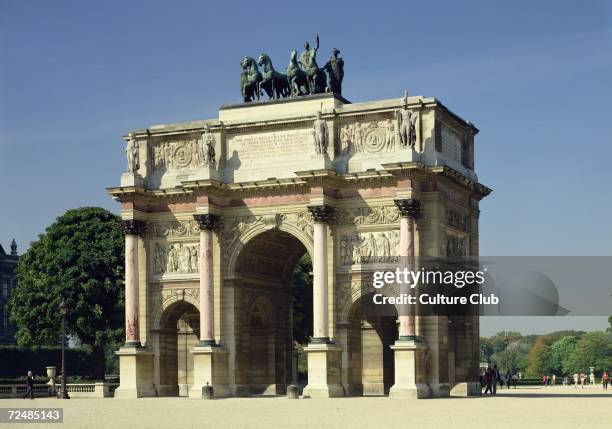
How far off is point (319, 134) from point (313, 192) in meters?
2.28

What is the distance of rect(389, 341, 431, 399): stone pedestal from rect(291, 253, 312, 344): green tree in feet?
81.2

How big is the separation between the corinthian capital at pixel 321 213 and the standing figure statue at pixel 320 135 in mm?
2149

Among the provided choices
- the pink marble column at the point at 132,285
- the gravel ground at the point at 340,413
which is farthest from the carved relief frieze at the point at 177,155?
the gravel ground at the point at 340,413

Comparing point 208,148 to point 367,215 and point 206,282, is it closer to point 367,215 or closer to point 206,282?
point 206,282

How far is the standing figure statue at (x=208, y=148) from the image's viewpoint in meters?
53.1

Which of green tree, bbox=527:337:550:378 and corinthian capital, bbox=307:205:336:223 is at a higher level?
corinthian capital, bbox=307:205:336:223

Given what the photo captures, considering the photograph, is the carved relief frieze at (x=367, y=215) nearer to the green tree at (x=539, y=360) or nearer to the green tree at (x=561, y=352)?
the green tree at (x=561, y=352)

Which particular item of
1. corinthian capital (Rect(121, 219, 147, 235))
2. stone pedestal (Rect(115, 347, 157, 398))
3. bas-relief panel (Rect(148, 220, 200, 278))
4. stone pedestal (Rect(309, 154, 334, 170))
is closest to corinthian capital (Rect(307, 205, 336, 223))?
stone pedestal (Rect(309, 154, 334, 170))

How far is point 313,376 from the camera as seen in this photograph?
50.0 meters

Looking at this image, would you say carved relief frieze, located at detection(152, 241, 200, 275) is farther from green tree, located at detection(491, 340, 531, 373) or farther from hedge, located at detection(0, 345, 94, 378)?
green tree, located at detection(491, 340, 531, 373)

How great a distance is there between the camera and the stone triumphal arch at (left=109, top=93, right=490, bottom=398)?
50.2m

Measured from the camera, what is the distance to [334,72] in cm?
5356

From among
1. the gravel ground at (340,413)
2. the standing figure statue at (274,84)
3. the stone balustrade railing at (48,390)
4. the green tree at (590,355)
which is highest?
the standing figure statue at (274,84)

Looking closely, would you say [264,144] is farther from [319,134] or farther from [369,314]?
[369,314]
